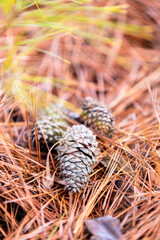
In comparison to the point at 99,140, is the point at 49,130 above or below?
above

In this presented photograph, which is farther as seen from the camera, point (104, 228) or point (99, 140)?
point (99, 140)

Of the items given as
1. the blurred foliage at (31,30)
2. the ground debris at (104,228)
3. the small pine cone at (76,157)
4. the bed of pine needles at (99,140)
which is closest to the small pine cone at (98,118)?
the bed of pine needles at (99,140)

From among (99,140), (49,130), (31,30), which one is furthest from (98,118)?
(31,30)

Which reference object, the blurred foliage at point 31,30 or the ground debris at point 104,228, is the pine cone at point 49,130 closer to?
the blurred foliage at point 31,30

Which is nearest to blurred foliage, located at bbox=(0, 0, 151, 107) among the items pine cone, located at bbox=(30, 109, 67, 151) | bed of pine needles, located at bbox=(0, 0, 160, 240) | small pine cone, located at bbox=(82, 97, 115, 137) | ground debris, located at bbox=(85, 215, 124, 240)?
bed of pine needles, located at bbox=(0, 0, 160, 240)

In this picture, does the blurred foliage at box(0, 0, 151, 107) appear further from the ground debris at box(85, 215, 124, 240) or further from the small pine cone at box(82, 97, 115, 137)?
the ground debris at box(85, 215, 124, 240)

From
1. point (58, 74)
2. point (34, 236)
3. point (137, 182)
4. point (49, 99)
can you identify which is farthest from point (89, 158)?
point (58, 74)

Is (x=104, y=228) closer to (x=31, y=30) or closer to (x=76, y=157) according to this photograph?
(x=76, y=157)
